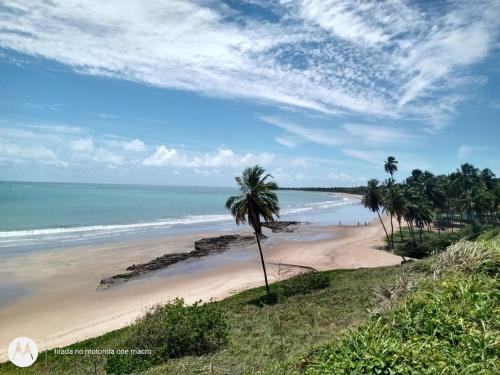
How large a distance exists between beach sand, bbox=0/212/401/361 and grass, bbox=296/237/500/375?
18178 millimetres

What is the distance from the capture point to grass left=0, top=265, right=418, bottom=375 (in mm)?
10905

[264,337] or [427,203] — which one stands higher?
[427,203]

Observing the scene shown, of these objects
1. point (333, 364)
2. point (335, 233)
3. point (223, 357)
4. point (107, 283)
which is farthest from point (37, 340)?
point (335, 233)

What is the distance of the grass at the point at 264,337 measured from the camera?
10.9 metres

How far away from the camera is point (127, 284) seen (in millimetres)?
32156

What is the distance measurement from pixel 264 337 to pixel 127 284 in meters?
21.1

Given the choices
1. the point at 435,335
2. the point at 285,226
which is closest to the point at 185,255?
the point at 285,226

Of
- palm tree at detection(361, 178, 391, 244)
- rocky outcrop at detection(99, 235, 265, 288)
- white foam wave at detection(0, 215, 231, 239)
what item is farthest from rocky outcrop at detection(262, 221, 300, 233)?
palm tree at detection(361, 178, 391, 244)

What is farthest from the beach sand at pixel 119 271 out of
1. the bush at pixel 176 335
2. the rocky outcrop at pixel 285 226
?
the rocky outcrop at pixel 285 226

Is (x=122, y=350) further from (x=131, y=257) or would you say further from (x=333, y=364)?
(x=131, y=257)

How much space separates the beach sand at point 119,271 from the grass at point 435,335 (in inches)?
716

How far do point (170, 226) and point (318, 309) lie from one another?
53.9 metres

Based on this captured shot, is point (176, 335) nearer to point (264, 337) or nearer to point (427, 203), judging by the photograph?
point (264, 337)

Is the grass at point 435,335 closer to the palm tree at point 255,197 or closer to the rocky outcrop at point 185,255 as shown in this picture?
the palm tree at point 255,197
